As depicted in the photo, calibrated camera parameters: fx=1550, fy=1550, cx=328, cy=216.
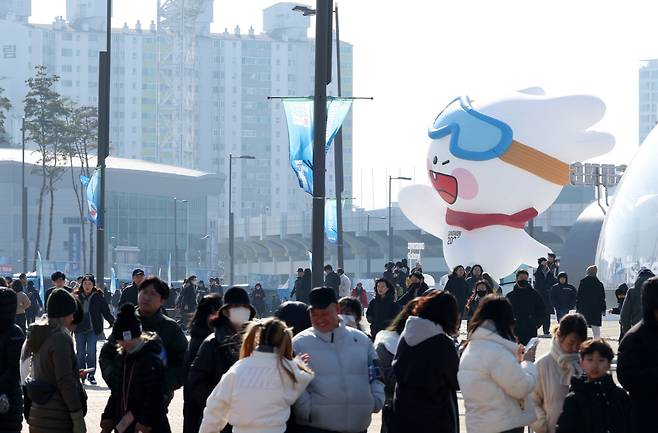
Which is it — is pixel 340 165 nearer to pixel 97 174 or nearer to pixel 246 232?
pixel 97 174

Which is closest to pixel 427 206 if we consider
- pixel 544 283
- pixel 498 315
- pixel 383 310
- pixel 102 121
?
pixel 544 283

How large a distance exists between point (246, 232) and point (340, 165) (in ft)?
312

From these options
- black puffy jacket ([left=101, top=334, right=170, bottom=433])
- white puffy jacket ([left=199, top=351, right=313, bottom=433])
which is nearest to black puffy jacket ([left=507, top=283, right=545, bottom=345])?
black puffy jacket ([left=101, top=334, right=170, bottom=433])

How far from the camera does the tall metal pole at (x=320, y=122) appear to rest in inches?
752

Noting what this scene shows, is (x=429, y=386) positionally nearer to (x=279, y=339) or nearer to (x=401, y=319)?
(x=279, y=339)

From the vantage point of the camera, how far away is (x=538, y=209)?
3381 centimetres

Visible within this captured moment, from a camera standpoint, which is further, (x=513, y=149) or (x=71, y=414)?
(x=513, y=149)

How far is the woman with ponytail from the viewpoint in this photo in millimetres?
8430

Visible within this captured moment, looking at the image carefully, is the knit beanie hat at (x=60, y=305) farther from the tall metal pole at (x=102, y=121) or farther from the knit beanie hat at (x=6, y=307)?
the tall metal pole at (x=102, y=121)

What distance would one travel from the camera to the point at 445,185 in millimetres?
33625

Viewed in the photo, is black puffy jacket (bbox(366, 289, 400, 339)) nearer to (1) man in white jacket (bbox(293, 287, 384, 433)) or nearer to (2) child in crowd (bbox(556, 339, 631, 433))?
→ (1) man in white jacket (bbox(293, 287, 384, 433))

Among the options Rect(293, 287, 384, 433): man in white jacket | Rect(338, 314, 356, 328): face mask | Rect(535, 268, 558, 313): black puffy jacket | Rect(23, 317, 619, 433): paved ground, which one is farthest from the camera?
Rect(535, 268, 558, 313): black puffy jacket

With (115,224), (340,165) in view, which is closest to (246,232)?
(115,224)

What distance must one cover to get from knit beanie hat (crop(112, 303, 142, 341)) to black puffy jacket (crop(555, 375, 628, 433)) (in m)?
2.67
